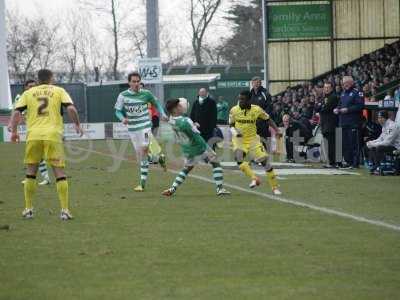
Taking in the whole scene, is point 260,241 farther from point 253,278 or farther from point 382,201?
point 382,201

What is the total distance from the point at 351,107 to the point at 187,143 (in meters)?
6.86

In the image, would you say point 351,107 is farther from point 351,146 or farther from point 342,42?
point 342,42

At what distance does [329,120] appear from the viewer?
24.7 meters

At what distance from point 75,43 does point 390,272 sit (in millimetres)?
71924

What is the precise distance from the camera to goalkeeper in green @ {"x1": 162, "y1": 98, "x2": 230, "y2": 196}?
56.3ft

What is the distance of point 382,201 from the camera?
1555 cm

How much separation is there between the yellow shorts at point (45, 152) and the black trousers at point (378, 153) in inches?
344

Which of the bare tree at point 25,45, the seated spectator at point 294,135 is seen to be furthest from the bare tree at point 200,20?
the seated spectator at point 294,135

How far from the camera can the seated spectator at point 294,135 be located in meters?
27.3

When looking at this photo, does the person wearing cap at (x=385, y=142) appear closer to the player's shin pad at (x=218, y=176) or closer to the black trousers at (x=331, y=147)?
the black trousers at (x=331, y=147)

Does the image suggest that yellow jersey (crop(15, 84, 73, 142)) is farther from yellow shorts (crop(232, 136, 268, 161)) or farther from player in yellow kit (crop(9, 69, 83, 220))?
yellow shorts (crop(232, 136, 268, 161))

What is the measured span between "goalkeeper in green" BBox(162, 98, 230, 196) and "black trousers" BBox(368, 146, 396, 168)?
4.67m

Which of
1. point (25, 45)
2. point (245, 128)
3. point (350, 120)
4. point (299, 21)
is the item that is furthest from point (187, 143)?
point (25, 45)

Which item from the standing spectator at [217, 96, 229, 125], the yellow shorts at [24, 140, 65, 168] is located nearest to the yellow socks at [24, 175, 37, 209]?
the yellow shorts at [24, 140, 65, 168]
